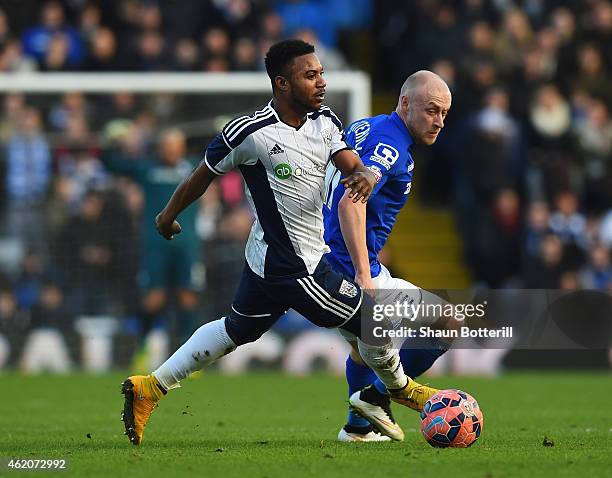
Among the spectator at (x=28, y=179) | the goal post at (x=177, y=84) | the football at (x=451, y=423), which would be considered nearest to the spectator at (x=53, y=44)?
the goal post at (x=177, y=84)

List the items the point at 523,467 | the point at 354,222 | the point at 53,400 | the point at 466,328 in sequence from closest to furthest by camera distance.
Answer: the point at 523,467, the point at 354,222, the point at 466,328, the point at 53,400

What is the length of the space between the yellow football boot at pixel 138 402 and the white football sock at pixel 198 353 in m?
0.06

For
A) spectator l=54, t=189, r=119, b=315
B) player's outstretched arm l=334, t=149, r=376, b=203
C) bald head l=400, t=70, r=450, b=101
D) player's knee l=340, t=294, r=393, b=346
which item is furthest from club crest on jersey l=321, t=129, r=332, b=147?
spectator l=54, t=189, r=119, b=315

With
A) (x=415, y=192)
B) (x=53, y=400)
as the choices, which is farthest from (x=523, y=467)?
(x=415, y=192)

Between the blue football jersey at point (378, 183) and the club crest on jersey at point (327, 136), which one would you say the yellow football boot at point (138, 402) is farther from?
the club crest on jersey at point (327, 136)

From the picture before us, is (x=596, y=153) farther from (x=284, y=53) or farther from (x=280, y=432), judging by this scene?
(x=284, y=53)

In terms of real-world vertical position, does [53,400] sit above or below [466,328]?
below

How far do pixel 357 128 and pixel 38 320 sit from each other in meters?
8.81

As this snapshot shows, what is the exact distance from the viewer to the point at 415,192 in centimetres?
2000

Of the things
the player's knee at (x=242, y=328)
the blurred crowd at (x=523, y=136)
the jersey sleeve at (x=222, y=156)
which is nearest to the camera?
the jersey sleeve at (x=222, y=156)

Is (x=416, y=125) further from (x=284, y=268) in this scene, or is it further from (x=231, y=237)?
(x=231, y=237)

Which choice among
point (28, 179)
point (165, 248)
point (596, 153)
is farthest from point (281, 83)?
point (596, 153)

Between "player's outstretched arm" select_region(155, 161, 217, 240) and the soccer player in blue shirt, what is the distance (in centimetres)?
80

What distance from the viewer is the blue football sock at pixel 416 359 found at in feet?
27.7
